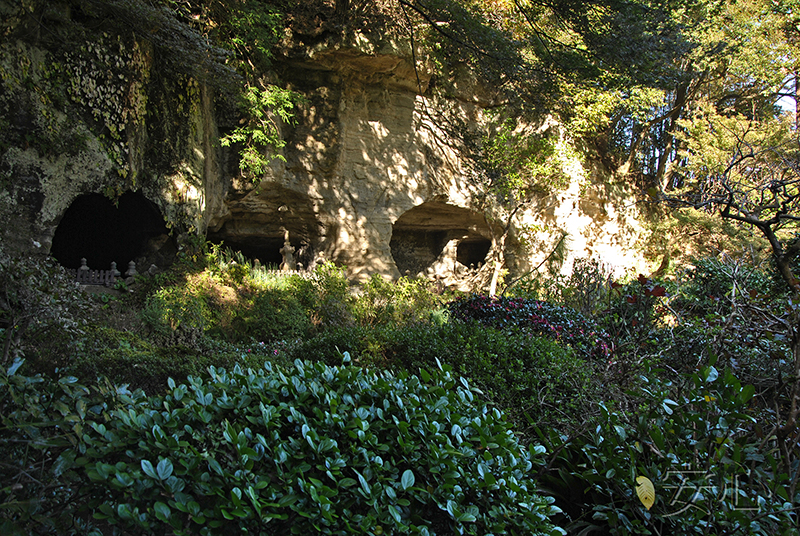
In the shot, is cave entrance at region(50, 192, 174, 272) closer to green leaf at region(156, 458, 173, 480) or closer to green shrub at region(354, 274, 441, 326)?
green shrub at region(354, 274, 441, 326)

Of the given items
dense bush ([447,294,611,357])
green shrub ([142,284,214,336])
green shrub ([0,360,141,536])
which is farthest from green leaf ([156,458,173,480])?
green shrub ([142,284,214,336])

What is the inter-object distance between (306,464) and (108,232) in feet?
33.9

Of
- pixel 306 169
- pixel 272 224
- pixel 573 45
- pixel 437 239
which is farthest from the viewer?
pixel 437 239

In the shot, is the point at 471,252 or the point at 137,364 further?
the point at 471,252

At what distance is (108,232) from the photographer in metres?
10.2

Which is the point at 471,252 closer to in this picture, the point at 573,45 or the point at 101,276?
the point at 101,276

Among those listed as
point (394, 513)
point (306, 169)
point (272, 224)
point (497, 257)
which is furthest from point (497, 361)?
point (272, 224)

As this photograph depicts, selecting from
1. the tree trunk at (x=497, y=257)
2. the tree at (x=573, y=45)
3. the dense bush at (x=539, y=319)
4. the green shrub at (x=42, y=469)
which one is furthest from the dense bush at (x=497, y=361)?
the tree trunk at (x=497, y=257)

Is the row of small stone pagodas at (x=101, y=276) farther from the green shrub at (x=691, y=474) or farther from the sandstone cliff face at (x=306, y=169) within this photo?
the green shrub at (x=691, y=474)

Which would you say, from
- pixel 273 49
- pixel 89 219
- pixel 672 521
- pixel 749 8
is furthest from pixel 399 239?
pixel 672 521

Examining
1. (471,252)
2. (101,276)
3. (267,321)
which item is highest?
(471,252)

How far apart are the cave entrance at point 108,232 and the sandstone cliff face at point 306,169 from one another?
0.63 metres

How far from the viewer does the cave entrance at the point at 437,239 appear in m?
13.6

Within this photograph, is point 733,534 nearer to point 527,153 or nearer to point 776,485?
point 776,485
